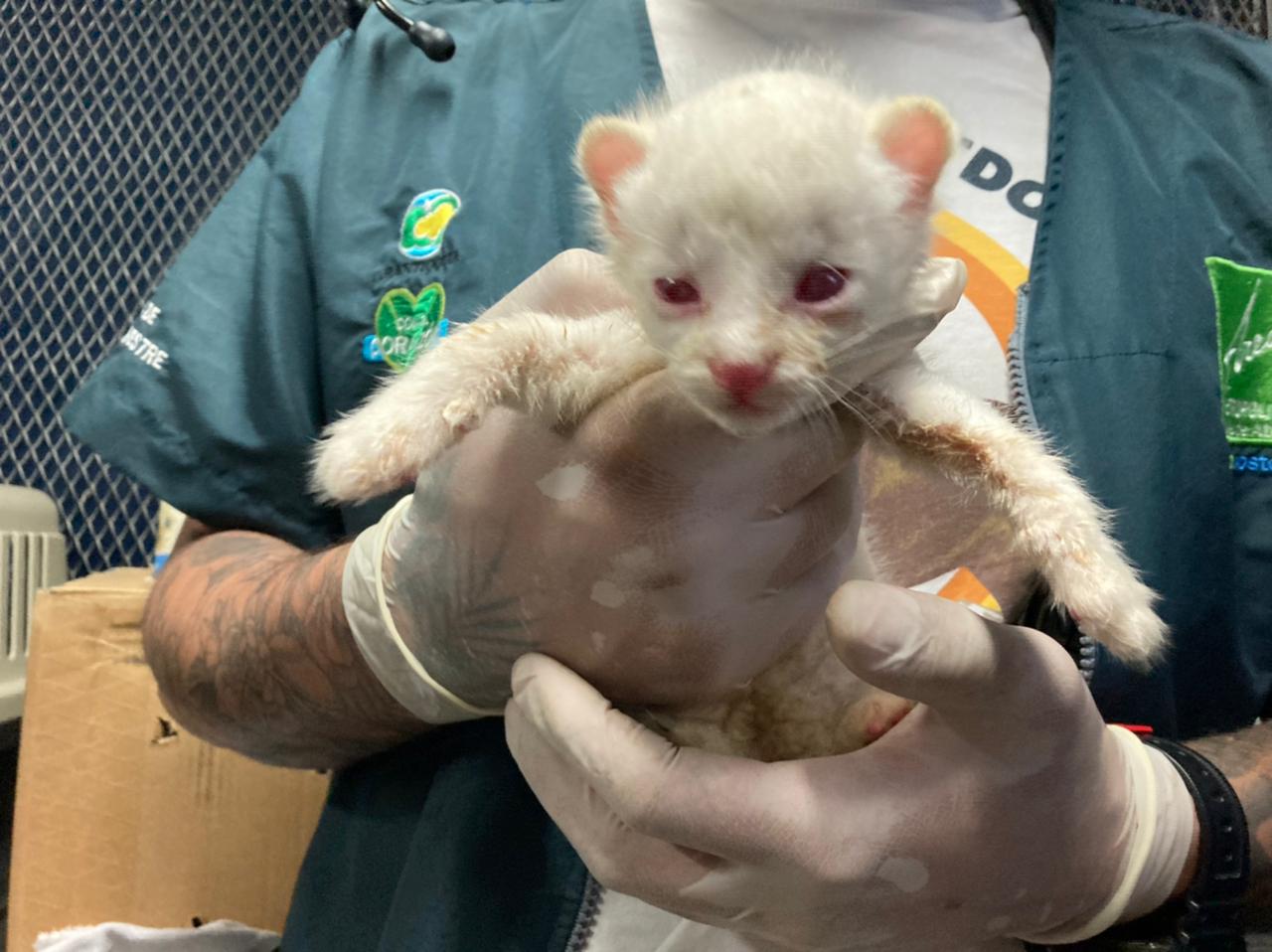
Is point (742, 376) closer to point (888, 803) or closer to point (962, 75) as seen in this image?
point (888, 803)

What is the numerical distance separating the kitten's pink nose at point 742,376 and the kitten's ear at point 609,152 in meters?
0.18

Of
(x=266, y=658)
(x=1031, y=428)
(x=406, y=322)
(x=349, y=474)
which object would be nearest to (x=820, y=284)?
(x=349, y=474)

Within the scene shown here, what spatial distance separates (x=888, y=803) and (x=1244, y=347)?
0.71 m

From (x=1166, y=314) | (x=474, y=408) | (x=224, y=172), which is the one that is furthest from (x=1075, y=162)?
(x=224, y=172)

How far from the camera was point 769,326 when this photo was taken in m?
0.57

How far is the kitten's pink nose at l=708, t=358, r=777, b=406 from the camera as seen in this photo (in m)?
0.56

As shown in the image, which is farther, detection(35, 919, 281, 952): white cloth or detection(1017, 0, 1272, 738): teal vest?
detection(35, 919, 281, 952): white cloth

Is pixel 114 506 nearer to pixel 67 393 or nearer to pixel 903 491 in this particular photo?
pixel 67 393

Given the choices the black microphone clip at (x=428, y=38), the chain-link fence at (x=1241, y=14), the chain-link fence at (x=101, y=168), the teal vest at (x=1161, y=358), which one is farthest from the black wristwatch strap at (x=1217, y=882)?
the chain-link fence at (x=101, y=168)

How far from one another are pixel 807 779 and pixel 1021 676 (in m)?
0.17

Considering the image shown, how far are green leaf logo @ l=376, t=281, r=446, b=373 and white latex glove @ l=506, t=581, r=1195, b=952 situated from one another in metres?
0.40

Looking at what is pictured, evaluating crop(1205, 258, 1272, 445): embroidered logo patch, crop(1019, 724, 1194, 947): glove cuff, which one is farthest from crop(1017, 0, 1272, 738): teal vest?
crop(1019, 724, 1194, 947): glove cuff

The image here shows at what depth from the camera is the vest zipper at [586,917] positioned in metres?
0.88

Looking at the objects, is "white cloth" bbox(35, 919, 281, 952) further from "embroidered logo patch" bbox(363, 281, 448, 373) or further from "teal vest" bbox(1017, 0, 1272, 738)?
"teal vest" bbox(1017, 0, 1272, 738)
